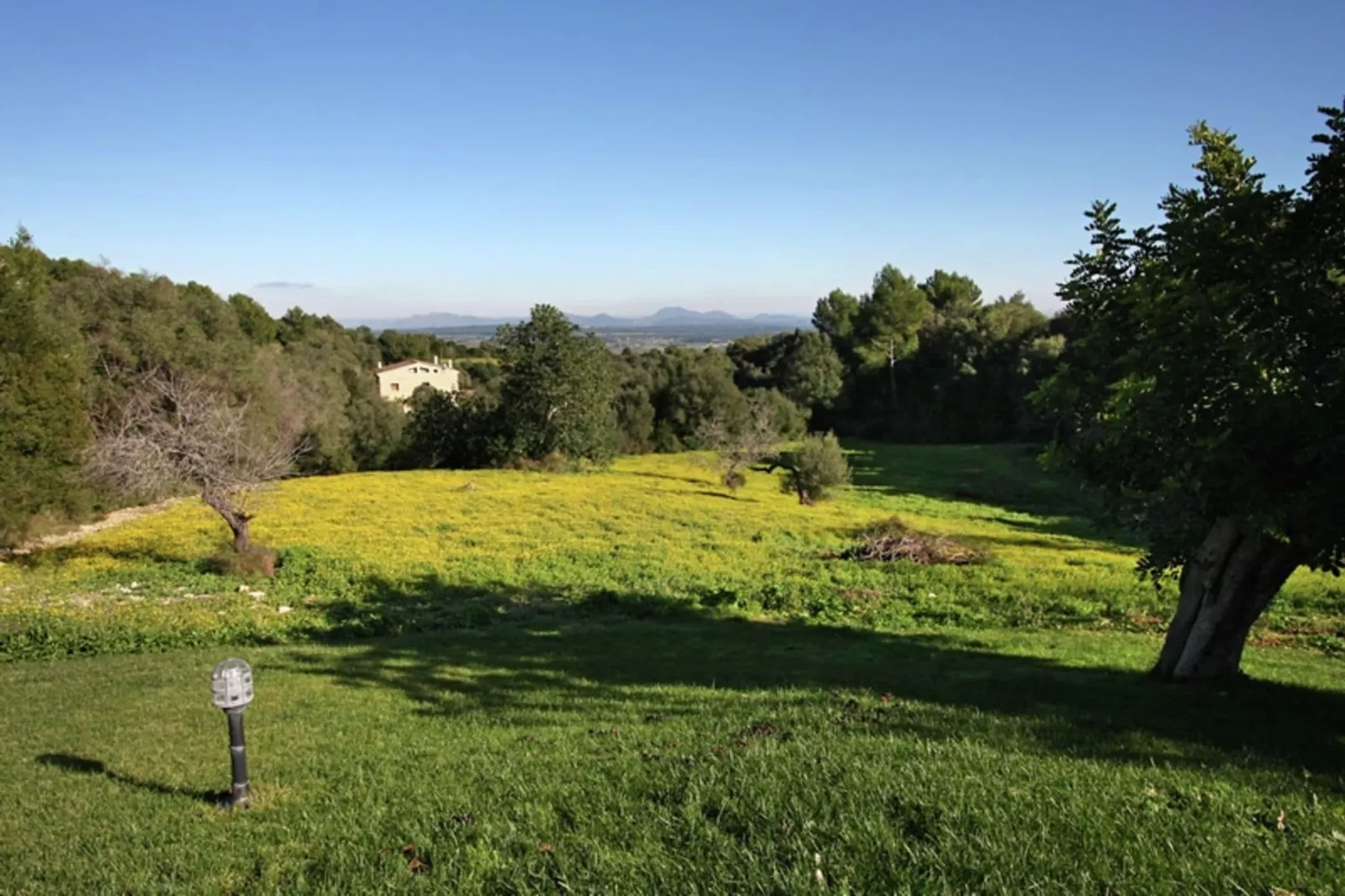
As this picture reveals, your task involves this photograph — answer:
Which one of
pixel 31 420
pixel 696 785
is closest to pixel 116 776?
pixel 696 785

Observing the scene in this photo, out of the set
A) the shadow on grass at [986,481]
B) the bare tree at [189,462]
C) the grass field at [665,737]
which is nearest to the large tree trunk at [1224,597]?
the grass field at [665,737]

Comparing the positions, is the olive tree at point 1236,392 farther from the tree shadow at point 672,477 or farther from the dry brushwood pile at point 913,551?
the tree shadow at point 672,477

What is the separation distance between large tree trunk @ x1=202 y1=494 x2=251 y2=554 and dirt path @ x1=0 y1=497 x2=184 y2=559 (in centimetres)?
850

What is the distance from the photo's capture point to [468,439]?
57.8 meters

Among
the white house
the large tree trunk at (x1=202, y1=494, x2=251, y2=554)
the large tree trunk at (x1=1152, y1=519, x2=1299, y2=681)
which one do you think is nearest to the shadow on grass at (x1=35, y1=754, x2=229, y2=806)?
the large tree trunk at (x1=1152, y1=519, x2=1299, y2=681)

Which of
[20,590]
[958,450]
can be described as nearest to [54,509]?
[20,590]

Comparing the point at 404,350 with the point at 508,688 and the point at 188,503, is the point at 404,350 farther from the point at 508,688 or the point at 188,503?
the point at 508,688

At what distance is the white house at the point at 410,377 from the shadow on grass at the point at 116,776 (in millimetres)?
76791

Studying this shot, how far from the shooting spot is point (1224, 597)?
31.6 ft

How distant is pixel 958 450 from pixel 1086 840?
70605 mm

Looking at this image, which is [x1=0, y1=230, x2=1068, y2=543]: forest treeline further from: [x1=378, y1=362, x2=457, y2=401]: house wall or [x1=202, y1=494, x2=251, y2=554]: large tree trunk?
[x1=202, y1=494, x2=251, y2=554]: large tree trunk

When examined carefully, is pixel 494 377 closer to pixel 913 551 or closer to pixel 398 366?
pixel 398 366

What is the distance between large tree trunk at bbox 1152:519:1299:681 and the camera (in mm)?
9305

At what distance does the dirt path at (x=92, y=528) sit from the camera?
27312 millimetres
